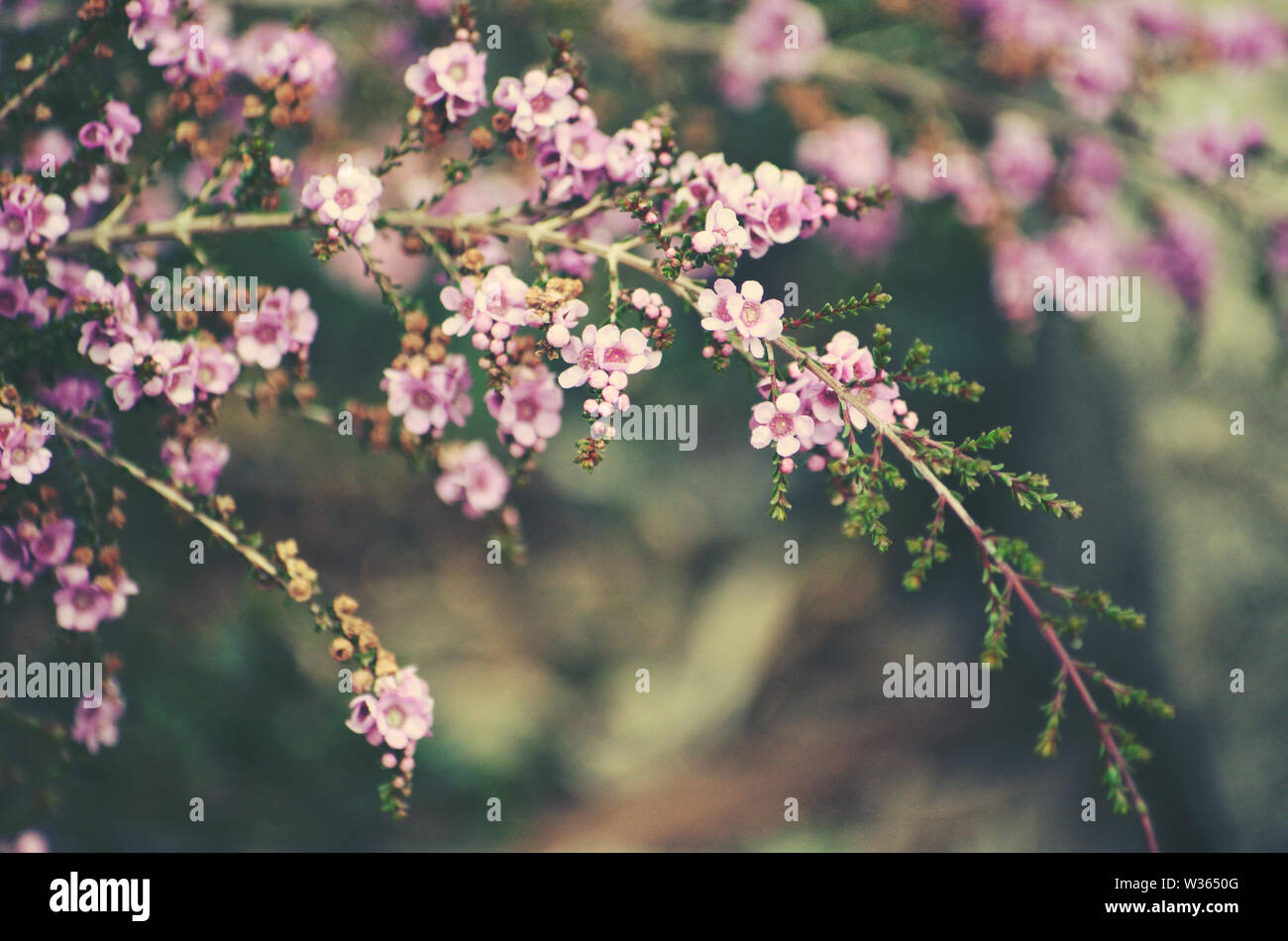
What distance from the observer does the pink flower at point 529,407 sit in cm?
→ 172

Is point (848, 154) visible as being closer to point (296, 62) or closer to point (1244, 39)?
point (1244, 39)

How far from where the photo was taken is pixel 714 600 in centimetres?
490

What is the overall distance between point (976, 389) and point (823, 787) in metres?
3.26

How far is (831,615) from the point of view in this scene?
4.94 meters

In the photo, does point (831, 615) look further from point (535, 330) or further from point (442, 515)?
point (535, 330)

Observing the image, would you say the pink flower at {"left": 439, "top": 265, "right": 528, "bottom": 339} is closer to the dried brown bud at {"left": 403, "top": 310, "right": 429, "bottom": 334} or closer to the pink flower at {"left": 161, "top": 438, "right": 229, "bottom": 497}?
the dried brown bud at {"left": 403, "top": 310, "right": 429, "bottom": 334}

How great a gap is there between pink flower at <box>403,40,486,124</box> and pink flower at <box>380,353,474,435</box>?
484 mm

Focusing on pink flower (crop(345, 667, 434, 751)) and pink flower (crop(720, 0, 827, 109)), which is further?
pink flower (crop(720, 0, 827, 109))

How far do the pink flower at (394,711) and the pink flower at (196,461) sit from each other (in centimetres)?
59

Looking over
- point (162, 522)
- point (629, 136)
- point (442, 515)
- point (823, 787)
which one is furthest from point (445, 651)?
point (629, 136)

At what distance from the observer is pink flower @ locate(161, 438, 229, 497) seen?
1.83 meters
